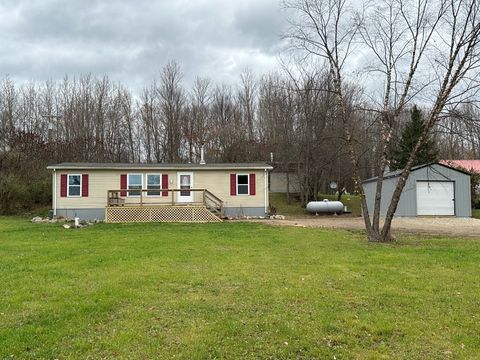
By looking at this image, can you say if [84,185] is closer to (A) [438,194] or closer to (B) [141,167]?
(B) [141,167]

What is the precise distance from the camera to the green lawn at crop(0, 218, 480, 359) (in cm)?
387

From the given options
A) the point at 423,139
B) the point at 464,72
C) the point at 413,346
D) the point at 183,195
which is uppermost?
the point at 464,72

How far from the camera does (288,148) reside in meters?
30.3

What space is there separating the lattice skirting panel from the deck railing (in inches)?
25.1

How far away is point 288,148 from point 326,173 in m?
3.22

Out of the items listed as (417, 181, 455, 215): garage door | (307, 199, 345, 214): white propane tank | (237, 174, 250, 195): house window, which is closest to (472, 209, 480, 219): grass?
(417, 181, 455, 215): garage door

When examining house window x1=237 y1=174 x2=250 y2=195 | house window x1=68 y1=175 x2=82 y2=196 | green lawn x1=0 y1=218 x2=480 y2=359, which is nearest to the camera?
green lawn x1=0 y1=218 x2=480 y2=359

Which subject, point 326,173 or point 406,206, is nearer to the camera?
point 406,206

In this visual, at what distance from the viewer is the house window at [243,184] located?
861 inches

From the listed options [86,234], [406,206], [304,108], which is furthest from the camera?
[304,108]

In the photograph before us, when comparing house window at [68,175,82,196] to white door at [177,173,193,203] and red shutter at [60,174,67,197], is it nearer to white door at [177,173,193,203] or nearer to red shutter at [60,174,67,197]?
red shutter at [60,174,67,197]

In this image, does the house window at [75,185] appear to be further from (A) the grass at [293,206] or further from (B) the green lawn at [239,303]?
(A) the grass at [293,206]

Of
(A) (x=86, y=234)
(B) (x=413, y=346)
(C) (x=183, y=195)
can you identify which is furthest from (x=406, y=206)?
(B) (x=413, y=346)

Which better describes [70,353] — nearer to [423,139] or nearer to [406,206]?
[423,139]
